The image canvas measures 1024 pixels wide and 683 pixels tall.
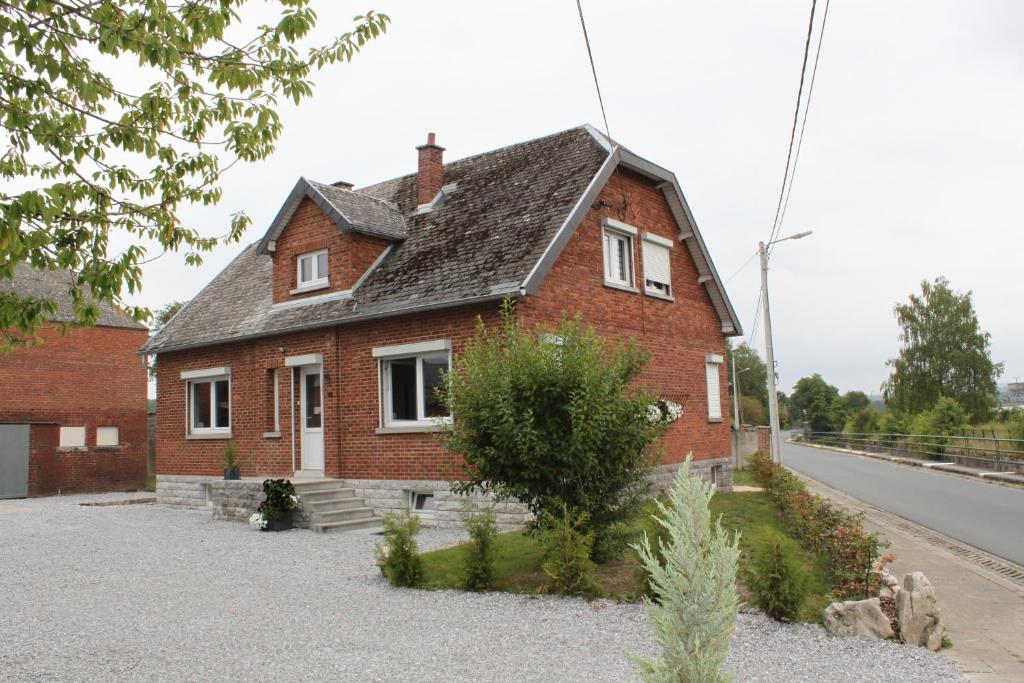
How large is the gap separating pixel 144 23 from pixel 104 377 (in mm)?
24685

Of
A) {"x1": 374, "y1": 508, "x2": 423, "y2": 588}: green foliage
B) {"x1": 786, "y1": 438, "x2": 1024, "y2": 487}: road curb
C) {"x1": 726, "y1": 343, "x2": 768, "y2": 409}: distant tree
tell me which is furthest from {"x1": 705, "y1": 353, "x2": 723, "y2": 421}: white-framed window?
{"x1": 726, "y1": 343, "x2": 768, "y2": 409}: distant tree

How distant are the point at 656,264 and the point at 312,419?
8.19m

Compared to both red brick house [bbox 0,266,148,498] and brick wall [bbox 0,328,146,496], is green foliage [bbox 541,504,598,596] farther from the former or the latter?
brick wall [bbox 0,328,146,496]

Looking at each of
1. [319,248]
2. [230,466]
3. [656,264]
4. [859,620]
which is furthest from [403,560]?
[656,264]

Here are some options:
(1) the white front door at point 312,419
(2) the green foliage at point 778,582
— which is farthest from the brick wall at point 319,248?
(2) the green foliage at point 778,582

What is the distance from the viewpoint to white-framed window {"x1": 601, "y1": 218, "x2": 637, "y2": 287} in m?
16.2

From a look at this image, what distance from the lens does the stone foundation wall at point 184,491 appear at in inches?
747

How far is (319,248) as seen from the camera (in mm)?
16906

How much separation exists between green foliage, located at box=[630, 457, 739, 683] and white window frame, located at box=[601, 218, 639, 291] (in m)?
12.6

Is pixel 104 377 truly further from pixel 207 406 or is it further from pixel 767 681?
pixel 767 681

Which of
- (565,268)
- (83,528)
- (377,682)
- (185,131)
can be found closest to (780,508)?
(565,268)

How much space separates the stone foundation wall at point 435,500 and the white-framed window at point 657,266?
628cm

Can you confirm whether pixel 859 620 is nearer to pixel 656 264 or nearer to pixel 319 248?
pixel 656 264

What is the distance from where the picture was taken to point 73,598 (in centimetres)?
905
